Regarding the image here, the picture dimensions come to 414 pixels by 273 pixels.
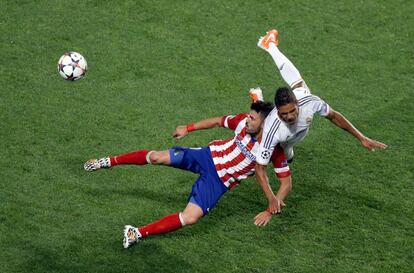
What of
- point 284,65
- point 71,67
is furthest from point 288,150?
point 71,67

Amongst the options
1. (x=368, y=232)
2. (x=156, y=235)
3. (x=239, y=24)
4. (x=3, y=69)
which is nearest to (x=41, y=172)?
(x=156, y=235)

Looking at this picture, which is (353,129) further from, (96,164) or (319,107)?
(96,164)

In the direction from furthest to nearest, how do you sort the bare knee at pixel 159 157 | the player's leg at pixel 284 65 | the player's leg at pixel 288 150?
the player's leg at pixel 284 65 → the bare knee at pixel 159 157 → the player's leg at pixel 288 150

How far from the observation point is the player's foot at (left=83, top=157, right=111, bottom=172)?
1195 cm

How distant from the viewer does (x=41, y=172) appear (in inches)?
483

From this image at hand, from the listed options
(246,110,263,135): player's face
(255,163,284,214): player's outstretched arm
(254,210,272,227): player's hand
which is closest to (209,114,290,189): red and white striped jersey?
(246,110,263,135): player's face

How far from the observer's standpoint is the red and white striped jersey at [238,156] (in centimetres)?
1093

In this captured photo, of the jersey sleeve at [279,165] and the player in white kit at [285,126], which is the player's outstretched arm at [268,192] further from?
the jersey sleeve at [279,165]

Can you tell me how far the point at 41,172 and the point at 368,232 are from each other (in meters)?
4.34

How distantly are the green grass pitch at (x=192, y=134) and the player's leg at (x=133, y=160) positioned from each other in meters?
0.28

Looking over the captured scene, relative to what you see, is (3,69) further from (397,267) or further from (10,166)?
(397,267)

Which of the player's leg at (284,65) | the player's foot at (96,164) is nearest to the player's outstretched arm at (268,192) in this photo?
the player's leg at (284,65)

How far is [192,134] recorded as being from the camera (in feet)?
44.4

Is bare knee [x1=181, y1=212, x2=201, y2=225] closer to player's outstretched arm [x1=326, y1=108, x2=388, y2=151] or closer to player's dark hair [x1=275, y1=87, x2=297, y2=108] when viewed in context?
player's dark hair [x1=275, y1=87, x2=297, y2=108]
